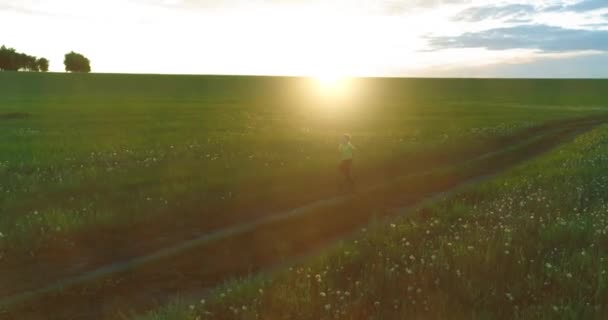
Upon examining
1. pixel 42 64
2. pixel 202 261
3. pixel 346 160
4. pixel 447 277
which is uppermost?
pixel 42 64

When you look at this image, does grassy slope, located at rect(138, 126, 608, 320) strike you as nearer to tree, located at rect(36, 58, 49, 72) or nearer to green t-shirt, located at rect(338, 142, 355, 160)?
green t-shirt, located at rect(338, 142, 355, 160)

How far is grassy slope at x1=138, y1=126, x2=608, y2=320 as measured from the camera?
673 cm

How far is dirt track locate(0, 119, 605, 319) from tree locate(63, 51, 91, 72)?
14928 cm

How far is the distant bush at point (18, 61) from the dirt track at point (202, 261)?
150 metres

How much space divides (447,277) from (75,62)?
15795 centimetres

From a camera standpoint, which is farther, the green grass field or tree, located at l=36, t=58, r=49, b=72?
tree, located at l=36, t=58, r=49, b=72

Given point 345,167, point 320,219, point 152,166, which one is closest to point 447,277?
point 320,219

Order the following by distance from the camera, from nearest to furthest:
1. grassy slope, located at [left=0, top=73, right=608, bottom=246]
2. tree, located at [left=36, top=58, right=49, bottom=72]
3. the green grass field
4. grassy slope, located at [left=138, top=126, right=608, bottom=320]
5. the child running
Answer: grassy slope, located at [left=138, top=126, right=608, bottom=320] → the green grass field → grassy slope, located at [left=0, top=73, right=608, bottom=246] → the child running → tree, located at [left=36, top=58, right=49, bottom=72]

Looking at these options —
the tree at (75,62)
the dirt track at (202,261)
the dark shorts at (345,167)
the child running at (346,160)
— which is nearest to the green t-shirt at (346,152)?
the child running at (346,160)

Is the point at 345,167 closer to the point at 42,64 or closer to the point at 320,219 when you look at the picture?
the point at 320,219

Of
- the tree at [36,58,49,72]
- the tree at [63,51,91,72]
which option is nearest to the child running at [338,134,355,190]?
the tree at [63,51,91,72]

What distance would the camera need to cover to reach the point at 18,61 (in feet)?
478

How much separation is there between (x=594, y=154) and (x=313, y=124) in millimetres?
26151

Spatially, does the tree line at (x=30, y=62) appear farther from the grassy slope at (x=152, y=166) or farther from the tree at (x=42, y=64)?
the grassy slope at (x=152, y=166)
